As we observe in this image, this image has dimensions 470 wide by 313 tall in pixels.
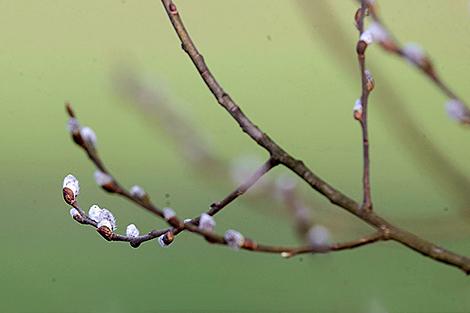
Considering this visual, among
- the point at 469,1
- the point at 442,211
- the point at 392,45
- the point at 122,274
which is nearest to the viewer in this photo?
the point at 392,45

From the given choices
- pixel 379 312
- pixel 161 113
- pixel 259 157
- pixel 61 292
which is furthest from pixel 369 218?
pixel 61 292

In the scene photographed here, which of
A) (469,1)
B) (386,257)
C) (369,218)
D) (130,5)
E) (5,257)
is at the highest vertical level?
(130,5)

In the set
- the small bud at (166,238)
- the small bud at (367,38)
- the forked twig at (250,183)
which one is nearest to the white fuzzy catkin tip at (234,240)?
the forked twig at (250,183)

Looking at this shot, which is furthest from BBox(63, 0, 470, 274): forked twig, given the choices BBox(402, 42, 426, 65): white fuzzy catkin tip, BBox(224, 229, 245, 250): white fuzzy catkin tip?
BBox(402, 42, 426, 65): white fuzzy catkin tip

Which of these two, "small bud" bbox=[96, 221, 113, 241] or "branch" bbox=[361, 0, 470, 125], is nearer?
"branch" bbox=[361, 0, 470, 125]

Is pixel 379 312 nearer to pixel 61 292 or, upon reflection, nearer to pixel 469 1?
pixel 469 1

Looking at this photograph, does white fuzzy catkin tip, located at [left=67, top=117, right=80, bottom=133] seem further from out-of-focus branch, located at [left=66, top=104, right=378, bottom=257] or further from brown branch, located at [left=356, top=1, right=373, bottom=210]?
brown branch, located at [left=356, top=1, right=373, bottom=210]

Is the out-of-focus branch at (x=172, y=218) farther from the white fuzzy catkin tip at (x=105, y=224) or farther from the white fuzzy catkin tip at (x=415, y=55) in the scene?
the white fuzzy catkin tip at (x=415, y=55)

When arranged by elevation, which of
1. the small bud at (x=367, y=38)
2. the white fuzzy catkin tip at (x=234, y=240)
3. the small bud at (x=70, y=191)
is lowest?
the white fuzzy catkin tip at (x=234, y=240)
